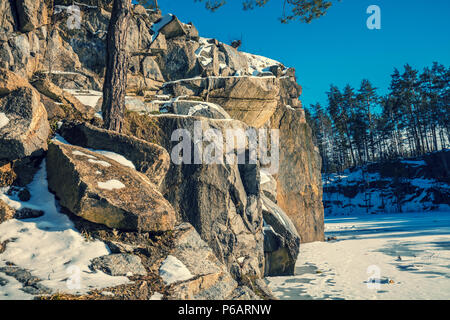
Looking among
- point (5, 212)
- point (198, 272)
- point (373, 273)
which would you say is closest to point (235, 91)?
point (373, 273)

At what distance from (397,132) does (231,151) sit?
47.7m

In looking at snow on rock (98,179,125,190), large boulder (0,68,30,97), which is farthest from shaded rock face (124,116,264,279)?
large boulder (0,68,30,97)

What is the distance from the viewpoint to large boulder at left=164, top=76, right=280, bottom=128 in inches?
531

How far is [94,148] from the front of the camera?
5.89m

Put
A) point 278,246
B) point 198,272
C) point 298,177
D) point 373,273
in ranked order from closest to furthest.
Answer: point 198,272 → point 373,273 → point 278,246 → point 298,177

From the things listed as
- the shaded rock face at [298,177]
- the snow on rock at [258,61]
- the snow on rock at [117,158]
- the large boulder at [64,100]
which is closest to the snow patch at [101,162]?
the snow on rock at [117,158]

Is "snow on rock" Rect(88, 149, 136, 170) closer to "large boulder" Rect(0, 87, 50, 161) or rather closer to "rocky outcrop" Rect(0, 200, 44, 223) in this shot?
"large boulder" Rect(0, 87, 50, 161)

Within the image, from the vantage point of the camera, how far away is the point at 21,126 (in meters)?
4.91

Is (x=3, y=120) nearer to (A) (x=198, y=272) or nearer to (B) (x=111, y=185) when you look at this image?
(B) (x=111, y=185)

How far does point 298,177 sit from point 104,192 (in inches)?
583

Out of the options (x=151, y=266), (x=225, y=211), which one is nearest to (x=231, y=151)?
(x=225, y=211)

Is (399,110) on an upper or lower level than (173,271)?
upper

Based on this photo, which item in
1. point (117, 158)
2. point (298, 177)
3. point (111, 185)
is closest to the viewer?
point (111, 185)

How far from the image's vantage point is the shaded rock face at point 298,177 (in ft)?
55.8
